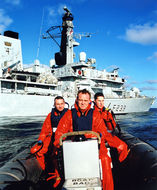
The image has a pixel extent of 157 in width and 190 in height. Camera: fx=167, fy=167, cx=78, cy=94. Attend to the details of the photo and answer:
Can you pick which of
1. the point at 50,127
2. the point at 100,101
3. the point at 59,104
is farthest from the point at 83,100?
the point at 100,101

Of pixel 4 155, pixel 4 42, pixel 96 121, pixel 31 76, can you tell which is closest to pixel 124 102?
pixel 31 76

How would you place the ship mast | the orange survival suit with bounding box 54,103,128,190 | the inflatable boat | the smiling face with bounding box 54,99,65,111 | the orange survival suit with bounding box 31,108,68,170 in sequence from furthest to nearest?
the ship mast → the smiling face with bounding box 54,99,65,111 → the orange survival suit with bounding box 31,108,68,170 → the orange survival suit with bounding box 54,103,128,190 → the inflatable boat

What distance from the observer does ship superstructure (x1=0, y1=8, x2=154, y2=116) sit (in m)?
20.5

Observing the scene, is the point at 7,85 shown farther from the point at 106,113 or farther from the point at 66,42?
the point at 106,113

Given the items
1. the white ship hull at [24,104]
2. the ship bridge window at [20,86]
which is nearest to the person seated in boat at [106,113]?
the white ship hull at [24,104]

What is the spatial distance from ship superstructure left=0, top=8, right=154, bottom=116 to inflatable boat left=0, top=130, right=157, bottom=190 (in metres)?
17.2

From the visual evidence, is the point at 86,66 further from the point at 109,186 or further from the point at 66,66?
the point at 109,186

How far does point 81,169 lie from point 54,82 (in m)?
22.1

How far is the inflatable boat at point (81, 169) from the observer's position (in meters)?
2.33

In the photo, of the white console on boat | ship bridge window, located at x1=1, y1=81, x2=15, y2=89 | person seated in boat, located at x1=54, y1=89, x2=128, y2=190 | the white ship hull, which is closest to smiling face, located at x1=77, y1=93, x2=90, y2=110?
person seated in boat, located at x1=54, y1=89, x2=128, y2=190

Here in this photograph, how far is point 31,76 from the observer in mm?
22594

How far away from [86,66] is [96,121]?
2505cm

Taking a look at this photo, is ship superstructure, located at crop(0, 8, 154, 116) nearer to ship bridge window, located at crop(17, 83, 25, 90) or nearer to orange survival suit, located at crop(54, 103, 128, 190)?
ship bridge window, located at crop(17, 83, 25, 90)

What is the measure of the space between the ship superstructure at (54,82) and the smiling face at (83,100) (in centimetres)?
1839
